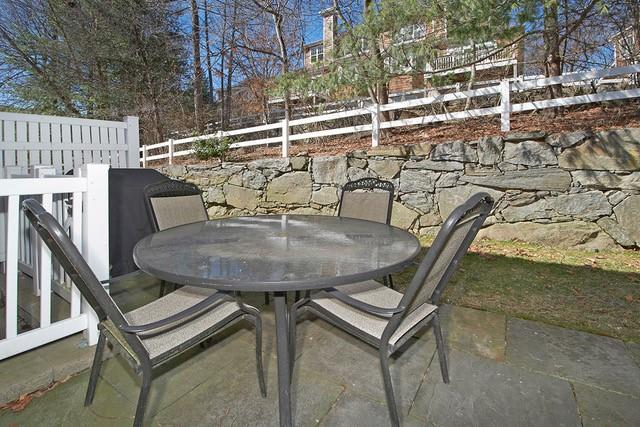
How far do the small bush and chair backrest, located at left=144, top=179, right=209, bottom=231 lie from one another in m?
4.54

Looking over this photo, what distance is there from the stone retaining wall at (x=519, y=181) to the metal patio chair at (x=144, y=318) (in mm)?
3577

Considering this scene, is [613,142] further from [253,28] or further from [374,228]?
[253,28]

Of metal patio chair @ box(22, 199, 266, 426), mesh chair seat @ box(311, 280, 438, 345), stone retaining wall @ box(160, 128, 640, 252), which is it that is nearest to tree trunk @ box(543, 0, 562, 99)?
stone retaining wall @ box(160, 128, 640, 252)

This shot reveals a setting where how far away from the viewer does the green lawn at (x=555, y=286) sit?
7.60ft

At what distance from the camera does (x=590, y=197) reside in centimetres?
383

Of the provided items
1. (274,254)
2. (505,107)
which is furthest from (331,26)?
(274,254)

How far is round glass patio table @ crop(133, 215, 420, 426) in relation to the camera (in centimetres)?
122

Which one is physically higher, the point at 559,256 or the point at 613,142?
the point at 613,142

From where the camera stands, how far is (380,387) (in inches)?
63.2

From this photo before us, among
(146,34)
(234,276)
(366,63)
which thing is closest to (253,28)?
(146,34)

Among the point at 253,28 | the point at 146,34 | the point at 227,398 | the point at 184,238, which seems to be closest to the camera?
the point at 227,398

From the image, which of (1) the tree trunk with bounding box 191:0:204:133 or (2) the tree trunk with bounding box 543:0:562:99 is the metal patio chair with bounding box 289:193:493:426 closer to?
(2) the tree trunk with bounding box 543:0:562:99

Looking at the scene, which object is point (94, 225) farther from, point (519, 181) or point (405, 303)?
point (519, 181)

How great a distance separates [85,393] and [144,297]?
107cm
